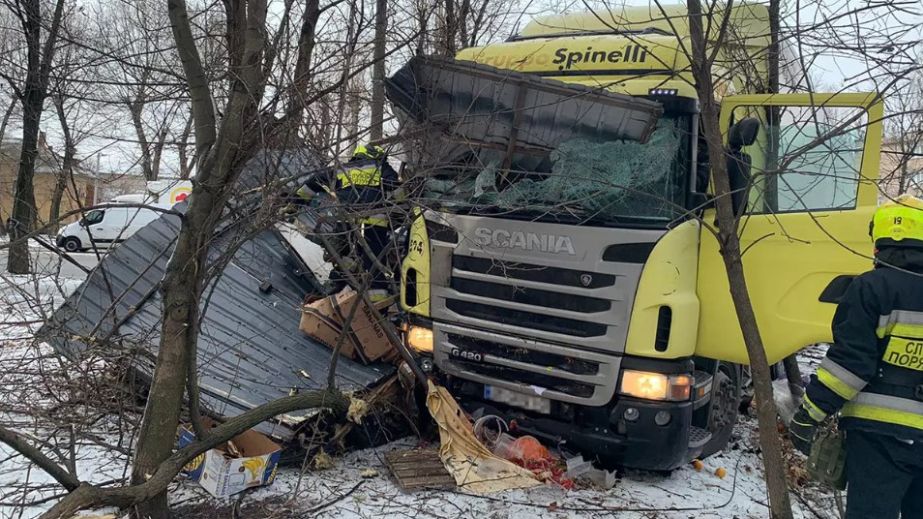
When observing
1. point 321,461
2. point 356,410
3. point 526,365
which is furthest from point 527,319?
point 321,461

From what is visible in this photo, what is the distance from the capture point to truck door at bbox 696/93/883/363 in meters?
3.49

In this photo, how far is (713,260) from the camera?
3902 mm

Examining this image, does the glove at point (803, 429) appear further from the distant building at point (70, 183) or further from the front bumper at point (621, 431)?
the distant building at point (70, 183)

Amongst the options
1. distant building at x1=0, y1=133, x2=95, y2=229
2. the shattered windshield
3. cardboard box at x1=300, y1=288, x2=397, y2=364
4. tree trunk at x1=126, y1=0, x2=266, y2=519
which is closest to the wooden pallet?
cardboard box at x1=300, y1=288, x2=397, y2=364

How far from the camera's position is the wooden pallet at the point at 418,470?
3.83 metres

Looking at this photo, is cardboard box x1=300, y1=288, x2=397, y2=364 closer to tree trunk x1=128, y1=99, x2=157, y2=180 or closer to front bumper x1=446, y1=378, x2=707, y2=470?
front bumper x1=446, y1=378, x2=707, y2=470

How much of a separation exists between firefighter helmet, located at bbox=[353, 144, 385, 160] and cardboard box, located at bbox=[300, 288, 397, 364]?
5.00 feet

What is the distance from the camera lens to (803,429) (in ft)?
9.41

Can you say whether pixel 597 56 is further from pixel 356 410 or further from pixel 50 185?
pixel 50 185

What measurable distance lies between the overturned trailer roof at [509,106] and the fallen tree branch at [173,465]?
1818mm

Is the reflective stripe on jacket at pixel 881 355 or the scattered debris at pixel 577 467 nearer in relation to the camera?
the reflective stripe on jacket at pixel 881 355

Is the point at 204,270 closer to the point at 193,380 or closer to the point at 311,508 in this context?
the point at 193,380

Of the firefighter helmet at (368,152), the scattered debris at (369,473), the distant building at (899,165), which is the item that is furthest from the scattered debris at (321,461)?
the distant building at (899,165)

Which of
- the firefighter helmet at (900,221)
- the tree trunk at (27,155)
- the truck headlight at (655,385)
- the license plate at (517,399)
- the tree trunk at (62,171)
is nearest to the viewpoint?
the firefighter helmet at (900,221)
